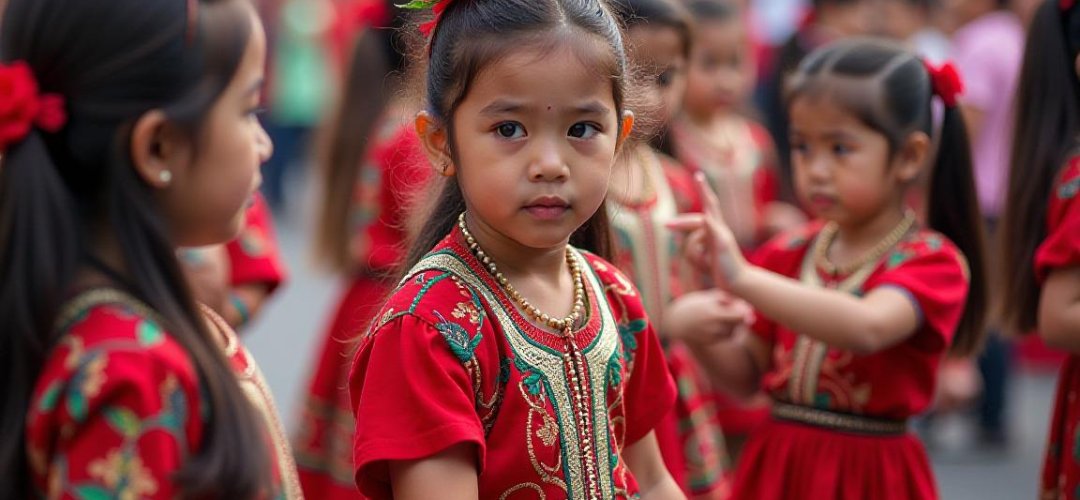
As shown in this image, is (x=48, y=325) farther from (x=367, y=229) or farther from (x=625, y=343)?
(x=367, y=229)

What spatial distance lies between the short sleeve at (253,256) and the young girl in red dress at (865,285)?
4.10ft

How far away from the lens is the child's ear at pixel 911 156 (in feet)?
9.69

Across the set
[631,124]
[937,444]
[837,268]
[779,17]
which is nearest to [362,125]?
[837,268]

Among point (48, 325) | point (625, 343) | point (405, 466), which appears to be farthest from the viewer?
point (625, 343)

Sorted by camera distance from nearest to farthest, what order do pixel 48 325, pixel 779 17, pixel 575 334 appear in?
pixel 48 325
pixel 575 334
pixel 779 17

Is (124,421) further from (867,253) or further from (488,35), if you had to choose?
(867,253)

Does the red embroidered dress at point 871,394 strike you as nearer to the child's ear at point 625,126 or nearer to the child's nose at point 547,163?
the child's ear at point 625,126

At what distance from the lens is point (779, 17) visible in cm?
1082

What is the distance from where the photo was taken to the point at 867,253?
2.94 meters

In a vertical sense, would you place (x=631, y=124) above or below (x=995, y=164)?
above

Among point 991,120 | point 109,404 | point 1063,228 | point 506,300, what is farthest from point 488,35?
point 991,120

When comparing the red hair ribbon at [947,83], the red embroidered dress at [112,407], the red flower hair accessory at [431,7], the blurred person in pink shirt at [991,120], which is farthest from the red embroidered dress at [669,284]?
the blurred person in pink shirt at [991,120]

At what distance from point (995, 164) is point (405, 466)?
539 centimetres

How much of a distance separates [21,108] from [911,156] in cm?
199
